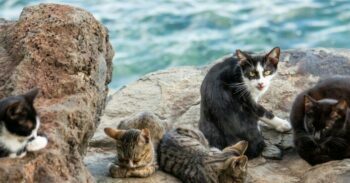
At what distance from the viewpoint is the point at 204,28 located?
1087 centimetres

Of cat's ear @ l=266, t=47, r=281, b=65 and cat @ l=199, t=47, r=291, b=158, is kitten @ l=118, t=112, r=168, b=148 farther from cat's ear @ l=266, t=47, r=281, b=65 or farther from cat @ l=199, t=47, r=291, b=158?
cat's ear @ l=266, t=47, r=281, b=65

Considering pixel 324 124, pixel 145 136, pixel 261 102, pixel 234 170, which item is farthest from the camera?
pixel 261 102

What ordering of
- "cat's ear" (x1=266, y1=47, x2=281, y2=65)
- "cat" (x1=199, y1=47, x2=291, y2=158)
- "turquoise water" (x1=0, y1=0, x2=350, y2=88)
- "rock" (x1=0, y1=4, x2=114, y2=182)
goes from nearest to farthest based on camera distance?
1. "rock" (x1=0, y1=4, x2=114, y2=182)
2. "cat" (x1=199, y1=47, x2=291, y2=158)
3. "cat's ear" (x1=266, y1=47, x2=281, y2=65)
4. "turquoise water" (x1=0, y1=0, x2=350, y2=88)

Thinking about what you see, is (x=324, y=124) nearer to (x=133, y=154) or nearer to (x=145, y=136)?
(x=145, y=136)

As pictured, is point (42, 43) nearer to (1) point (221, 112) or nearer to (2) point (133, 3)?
(1) point (221, 112)


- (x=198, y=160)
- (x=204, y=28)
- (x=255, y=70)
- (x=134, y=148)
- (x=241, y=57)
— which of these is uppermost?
(x=241, y=57)

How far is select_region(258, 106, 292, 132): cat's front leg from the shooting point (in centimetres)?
626

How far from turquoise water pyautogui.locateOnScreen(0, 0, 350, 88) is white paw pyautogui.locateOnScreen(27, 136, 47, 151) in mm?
5769

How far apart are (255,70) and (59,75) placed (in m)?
2.07

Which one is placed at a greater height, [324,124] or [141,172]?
[324,124]

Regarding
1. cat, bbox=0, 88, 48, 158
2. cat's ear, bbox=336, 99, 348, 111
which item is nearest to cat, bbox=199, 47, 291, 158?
cat's ear, bbox=336, 99, 348, 111

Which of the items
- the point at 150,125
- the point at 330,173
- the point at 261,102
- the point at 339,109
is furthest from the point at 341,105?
the point at 150,125

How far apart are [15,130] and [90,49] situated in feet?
3.60

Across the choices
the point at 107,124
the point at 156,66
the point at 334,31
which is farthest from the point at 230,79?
the point at 334,31
